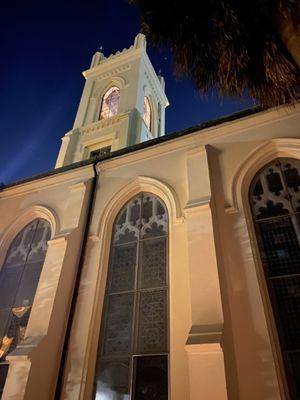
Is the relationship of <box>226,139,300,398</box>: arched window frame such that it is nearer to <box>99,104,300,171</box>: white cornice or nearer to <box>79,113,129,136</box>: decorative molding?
<box>99,104,300,171</box>: white cornice

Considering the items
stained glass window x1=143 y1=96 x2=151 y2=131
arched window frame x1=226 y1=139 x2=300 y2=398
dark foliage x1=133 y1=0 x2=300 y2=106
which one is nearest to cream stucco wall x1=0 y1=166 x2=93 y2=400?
arched window frame x1=226 y1=139 x2=300 y2=398

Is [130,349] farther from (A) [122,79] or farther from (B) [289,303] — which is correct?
(A) [122,79]

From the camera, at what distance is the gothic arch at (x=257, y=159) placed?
22.3 ft

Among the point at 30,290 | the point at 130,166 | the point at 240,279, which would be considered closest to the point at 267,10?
the point at 240,279

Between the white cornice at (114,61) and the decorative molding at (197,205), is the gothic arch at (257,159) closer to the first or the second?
the decorative molding at (197,205)

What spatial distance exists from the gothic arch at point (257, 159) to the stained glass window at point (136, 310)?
73.1 inches

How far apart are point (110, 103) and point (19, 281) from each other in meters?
12.7

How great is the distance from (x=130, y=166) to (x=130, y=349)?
490cm

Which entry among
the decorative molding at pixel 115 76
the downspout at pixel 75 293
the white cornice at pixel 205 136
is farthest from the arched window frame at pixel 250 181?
the decorative molding at pixel 115 76

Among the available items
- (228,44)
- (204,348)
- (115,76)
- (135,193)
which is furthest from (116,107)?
(204,348)

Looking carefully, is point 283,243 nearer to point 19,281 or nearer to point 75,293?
point 75,293

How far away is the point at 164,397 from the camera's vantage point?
5.20m

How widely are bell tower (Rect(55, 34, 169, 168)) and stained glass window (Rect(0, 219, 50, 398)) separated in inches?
253

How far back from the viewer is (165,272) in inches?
263
